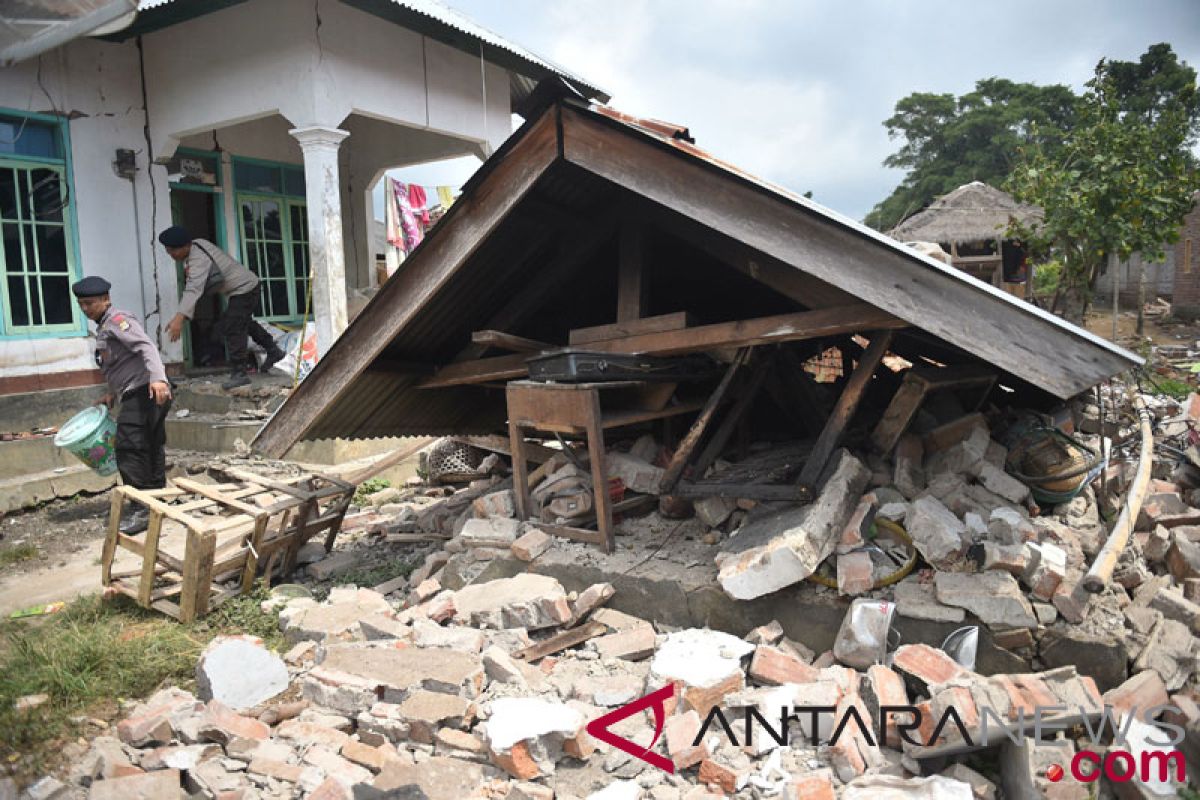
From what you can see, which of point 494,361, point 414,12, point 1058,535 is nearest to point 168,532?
point 494,361

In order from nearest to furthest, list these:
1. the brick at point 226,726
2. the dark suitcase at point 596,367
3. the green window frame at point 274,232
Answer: the brick at point 226,726 → the dark suitcase at point 596,367 → the green window frame at point 274,232

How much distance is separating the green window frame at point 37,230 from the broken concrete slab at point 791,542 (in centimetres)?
860

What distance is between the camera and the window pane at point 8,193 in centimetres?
812

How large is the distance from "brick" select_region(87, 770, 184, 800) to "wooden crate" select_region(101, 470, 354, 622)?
1.69 meters

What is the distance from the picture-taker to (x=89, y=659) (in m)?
3.79

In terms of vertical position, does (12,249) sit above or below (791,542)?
above

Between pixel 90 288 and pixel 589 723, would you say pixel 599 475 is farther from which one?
pixel 90 288

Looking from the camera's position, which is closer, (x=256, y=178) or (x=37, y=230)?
(x=37, y=230)

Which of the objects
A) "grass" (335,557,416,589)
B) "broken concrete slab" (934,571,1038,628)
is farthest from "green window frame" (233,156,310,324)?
"broken concrete slab" (934,571,1038,628)

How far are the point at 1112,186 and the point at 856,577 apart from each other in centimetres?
1092

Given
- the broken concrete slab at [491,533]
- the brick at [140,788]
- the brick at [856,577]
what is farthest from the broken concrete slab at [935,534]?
the brick at [140,788]

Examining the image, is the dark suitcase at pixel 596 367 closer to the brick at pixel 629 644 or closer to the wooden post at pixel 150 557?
the brick at pixel 629 644

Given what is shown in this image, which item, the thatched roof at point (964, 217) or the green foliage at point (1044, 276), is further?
the green foliage at point (1044, 276)

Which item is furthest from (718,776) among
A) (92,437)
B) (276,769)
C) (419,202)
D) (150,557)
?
(419,202)
